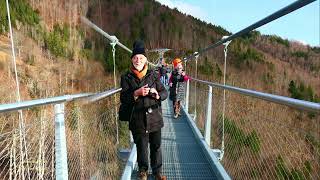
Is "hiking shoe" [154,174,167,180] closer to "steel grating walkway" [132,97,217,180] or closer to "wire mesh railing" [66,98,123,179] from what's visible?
"steel grating walkway" [132,97,217,180]

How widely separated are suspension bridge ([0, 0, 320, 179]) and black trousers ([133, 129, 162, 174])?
197 mm

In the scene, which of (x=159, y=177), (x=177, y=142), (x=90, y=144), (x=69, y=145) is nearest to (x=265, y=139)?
(x=159, y=177)

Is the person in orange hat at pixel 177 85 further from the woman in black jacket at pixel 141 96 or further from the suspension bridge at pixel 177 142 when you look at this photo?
the woman in black jacket at pixel 141 96

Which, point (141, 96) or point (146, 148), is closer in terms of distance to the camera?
point (141, 96)

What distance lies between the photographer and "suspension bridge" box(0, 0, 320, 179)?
6.39 feet

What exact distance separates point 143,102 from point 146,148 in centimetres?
43

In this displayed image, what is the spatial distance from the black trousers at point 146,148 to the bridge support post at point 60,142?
3.99ft

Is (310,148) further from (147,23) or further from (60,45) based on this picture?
(147,23)

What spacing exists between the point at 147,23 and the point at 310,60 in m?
28.6

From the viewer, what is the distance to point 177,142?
17.3ft

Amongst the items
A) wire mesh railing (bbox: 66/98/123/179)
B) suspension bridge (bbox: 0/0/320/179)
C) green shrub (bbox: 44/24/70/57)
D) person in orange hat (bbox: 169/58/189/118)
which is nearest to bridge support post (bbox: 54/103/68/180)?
suspension bridge (bbox: 0/0/320/179)

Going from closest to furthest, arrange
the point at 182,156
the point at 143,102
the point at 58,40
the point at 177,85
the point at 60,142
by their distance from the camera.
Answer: the point at 60,142 < the point at 143,102 < the point at 182,156 < the point at 177,85 < the point at 58,40

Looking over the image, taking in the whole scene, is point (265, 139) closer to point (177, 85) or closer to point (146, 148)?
point (146, 148)

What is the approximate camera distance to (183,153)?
462cm
